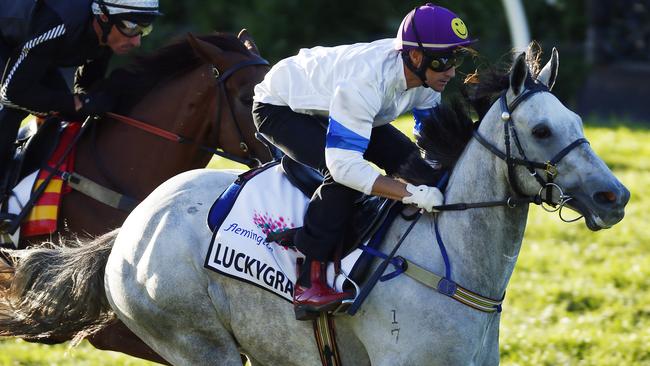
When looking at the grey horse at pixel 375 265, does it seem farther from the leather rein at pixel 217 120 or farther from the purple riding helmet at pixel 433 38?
the leather rein at pixel 217 120

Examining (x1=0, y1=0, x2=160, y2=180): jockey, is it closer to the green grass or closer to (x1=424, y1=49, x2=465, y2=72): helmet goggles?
the green grass

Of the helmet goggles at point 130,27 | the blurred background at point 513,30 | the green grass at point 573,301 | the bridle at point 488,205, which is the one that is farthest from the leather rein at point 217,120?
the blurred background at point 513,30

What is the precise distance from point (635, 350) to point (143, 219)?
3.56 metres

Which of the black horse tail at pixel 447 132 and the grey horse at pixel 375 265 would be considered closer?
the grey horse at pixel 375 265

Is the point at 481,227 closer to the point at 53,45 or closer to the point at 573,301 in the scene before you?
the point at 53,45

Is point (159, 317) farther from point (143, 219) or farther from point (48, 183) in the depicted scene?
point (48, 183)

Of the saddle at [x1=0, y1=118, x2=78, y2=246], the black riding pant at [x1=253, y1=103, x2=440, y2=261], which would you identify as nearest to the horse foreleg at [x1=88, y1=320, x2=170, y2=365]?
the saddle at [x1=0, y1=118, x2=78, y2=246]

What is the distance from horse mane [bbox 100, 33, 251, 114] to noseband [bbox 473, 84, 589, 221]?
100 inches

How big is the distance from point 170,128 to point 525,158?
273 centimetres

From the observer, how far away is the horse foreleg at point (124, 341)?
5.88 meters

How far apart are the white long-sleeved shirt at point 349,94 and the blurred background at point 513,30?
38.9 ft

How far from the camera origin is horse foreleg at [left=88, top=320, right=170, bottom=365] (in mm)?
5883

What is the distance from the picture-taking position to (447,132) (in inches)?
186

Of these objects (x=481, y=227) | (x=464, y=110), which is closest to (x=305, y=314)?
(x=481, y=227)
